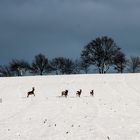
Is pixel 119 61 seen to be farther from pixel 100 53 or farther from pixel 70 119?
pixel 70 119

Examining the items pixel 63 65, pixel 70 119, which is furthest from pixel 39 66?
pixel 70 119

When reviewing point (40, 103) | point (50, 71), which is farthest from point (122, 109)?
point (50, 71)

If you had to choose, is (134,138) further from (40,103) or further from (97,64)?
(97,64)

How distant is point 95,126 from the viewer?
2525 centimetres

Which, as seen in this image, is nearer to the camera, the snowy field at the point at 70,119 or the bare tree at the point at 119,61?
the snowy field at the point at 70,119

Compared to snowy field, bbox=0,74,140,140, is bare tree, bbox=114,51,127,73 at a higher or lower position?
higher

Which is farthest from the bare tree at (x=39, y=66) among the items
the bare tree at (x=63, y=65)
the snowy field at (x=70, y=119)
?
the snowy field at (x=70, y=119)

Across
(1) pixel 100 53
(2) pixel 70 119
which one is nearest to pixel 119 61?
(1) pixel 100 53

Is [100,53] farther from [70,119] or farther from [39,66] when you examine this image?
[70,119]

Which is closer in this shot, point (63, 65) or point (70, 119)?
point (70, 119)

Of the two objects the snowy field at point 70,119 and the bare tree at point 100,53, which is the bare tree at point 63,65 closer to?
the bare tree at point 100,53

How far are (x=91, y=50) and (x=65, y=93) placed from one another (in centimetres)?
6270

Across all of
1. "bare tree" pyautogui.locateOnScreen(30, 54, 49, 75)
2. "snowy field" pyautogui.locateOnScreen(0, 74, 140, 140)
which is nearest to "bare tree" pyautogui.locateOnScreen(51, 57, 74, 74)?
"bare tree" pyautogui.locateOnScreen(30, 54, 49, 75)

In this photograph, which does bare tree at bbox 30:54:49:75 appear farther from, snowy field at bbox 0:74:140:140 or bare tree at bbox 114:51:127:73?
snowy field at bbox 0:74:140:140
